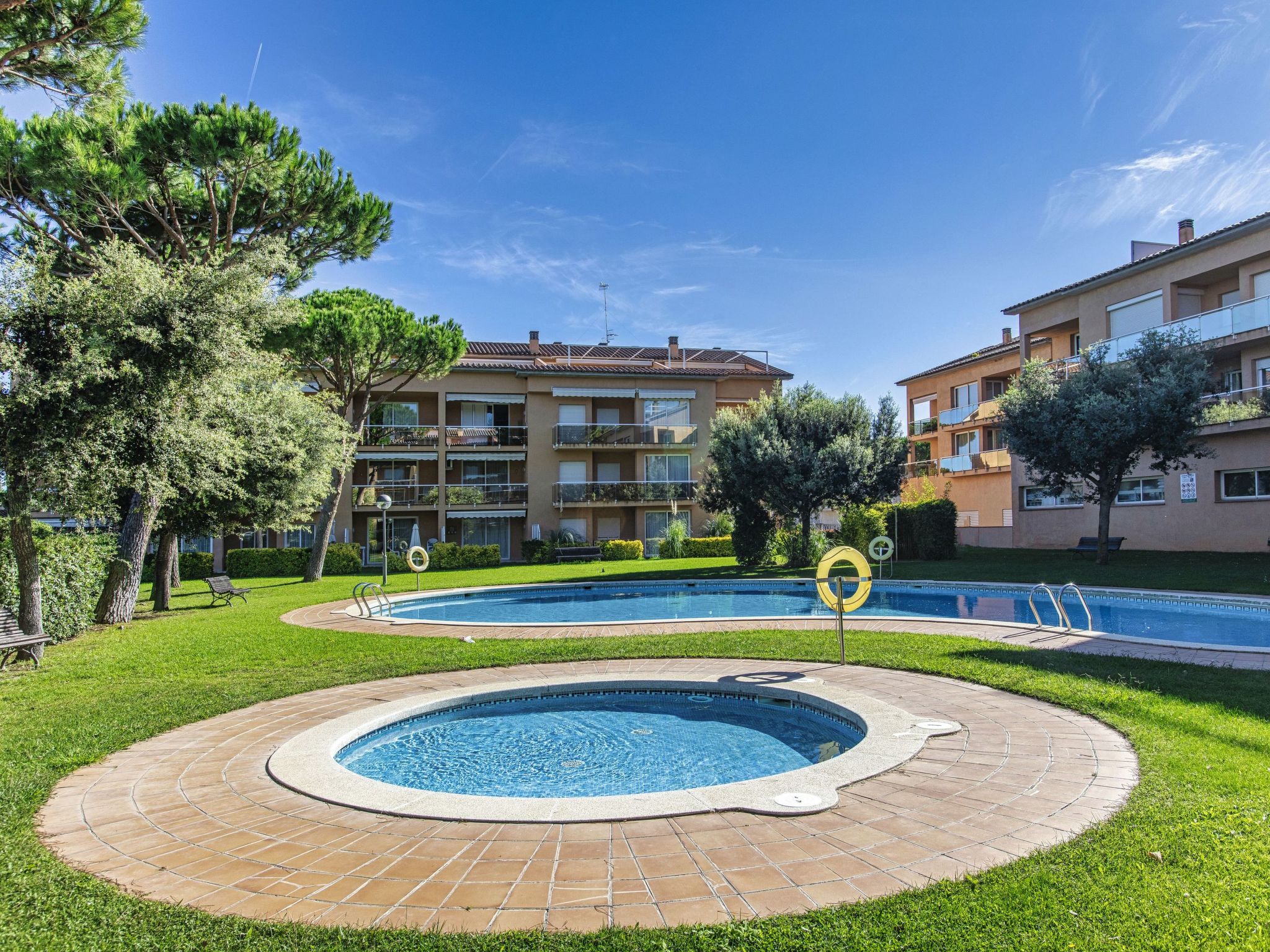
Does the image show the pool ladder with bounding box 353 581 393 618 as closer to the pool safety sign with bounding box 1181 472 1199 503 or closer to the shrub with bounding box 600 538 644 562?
the shrub with bounding box 600 538 644 562

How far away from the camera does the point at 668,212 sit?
25422mm

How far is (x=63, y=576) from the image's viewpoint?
12.6m

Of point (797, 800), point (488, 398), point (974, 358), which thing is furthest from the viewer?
point (974, 358)

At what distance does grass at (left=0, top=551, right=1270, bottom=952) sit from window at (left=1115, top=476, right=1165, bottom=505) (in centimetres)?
1970

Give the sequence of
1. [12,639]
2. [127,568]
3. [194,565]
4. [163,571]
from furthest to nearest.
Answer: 1. [194,565]
2. [163,571]
3. [127,568]
4. [12,639]

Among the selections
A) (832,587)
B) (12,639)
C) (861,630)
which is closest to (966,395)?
(861,630)

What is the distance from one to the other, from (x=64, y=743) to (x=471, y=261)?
2288cm

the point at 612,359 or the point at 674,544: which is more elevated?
the point at 612,359

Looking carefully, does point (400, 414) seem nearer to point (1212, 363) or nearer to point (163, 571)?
point (163, 571)

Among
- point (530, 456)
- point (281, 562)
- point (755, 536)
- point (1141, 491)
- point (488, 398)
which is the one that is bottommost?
point (281, 562)

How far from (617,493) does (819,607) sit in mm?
19447

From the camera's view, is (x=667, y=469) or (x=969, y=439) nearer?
(x=667, y=469)

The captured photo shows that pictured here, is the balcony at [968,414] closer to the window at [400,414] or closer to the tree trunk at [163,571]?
the window at [400,414]

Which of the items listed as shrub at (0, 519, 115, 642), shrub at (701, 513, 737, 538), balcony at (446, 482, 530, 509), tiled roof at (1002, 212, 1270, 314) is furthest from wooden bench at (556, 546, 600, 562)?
tiled roof at (1002, 212, 1270, 314)
